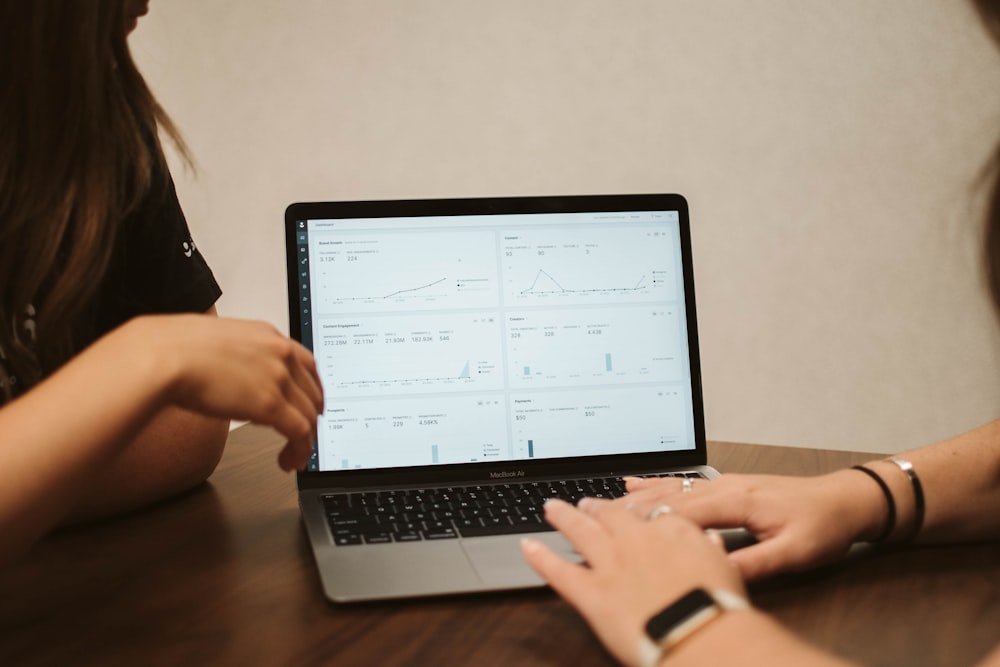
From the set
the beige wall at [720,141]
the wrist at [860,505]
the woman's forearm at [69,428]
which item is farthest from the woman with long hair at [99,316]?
the beige wall at [720,141]

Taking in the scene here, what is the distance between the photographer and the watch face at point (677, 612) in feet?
1.48

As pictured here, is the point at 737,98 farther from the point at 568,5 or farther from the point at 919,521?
the point at 919,521

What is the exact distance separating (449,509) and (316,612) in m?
0.17

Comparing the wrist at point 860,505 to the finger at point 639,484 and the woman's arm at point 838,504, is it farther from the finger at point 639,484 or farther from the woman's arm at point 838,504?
the finger at point 639,484

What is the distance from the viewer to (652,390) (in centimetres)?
83

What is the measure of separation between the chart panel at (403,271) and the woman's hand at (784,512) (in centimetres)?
27

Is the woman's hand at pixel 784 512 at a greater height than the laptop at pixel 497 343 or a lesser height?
lesser

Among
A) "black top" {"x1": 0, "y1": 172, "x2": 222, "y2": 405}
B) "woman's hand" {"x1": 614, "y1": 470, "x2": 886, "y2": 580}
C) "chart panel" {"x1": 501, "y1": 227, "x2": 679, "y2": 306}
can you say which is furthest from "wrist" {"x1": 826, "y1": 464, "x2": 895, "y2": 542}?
"black top" {"x1": 0, "y1": 172, "x2": 222, "y2": 405}

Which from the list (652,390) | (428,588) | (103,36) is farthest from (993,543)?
(103,36)

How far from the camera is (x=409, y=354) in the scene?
0.80 metres

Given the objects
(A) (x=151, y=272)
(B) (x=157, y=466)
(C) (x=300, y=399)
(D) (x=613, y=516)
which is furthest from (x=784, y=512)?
(A) (x=151, y=272)

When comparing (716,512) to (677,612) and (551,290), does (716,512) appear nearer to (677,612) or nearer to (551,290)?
(677,612)

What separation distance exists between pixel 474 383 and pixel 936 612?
1.40 feet

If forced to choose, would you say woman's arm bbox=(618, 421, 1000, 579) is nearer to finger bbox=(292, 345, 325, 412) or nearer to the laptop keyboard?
the laptop keyboard
